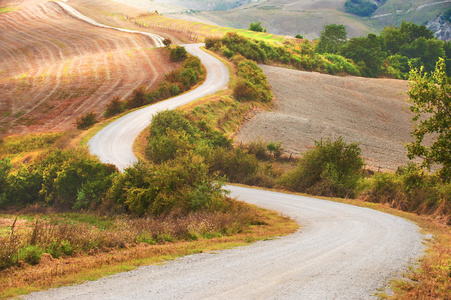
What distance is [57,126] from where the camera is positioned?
37.7m

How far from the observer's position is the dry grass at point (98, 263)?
6.81 meters

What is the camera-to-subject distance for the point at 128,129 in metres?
33.3

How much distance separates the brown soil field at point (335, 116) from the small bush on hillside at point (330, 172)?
8821 millimetres

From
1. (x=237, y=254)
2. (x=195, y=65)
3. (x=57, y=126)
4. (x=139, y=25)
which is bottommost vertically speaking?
(x=57, y=126)

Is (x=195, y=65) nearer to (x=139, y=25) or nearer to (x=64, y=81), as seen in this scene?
(x=64, y=81)

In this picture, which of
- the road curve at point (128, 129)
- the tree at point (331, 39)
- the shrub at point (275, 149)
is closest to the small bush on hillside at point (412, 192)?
the shrub at point (275, 149)

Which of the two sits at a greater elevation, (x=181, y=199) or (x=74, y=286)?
(x=74, y=286)

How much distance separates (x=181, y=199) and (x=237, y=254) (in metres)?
5.92

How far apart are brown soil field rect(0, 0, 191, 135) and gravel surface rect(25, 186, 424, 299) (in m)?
33.1

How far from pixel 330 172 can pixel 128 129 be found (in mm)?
20005

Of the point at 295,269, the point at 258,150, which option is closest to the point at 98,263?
the point at 295,269

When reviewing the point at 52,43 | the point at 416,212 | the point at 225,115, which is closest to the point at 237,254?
the point at 416,212

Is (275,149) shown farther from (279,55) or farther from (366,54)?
(366,54)

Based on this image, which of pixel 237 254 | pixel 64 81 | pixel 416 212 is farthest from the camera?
pixel 64 81
